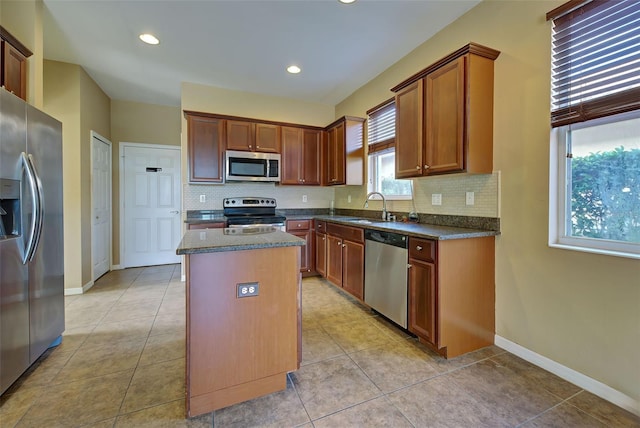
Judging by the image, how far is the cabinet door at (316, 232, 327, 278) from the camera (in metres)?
3.84

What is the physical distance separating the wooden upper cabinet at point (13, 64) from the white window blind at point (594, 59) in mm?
3759

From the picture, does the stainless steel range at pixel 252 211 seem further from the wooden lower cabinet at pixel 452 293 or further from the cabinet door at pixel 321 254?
the wooden lower cabinet at pixel 452 293

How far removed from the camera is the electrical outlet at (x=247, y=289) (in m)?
1.56

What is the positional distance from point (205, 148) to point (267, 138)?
2.92ft

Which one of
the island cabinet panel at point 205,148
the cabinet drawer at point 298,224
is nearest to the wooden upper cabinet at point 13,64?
the island cabinet panel at point 205,148

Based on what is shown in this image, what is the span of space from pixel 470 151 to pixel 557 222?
746mm

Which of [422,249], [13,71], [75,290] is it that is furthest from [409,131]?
[75,290]

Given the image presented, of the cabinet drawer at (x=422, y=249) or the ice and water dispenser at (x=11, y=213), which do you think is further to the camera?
the cabinet drawer at (x=422, y=249)

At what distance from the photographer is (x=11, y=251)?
1.69m

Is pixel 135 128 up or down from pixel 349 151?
up

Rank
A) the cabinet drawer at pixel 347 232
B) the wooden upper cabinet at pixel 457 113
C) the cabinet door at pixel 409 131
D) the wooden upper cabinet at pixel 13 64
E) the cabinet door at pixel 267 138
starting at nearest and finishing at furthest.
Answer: the wooden upper cabinet at pixel 13 64 → the wooden upper cabinet at pixel 457 113 → the cabinet door at pixel 409 131 → the cabinet drawer at pixel 347 232 → the cabinet door at pixel 267 138

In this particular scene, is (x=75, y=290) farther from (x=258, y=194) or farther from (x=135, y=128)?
(x=135, y=128)

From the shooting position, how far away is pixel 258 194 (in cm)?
443

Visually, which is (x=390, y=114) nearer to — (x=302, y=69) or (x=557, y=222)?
(x=302, y=69)
